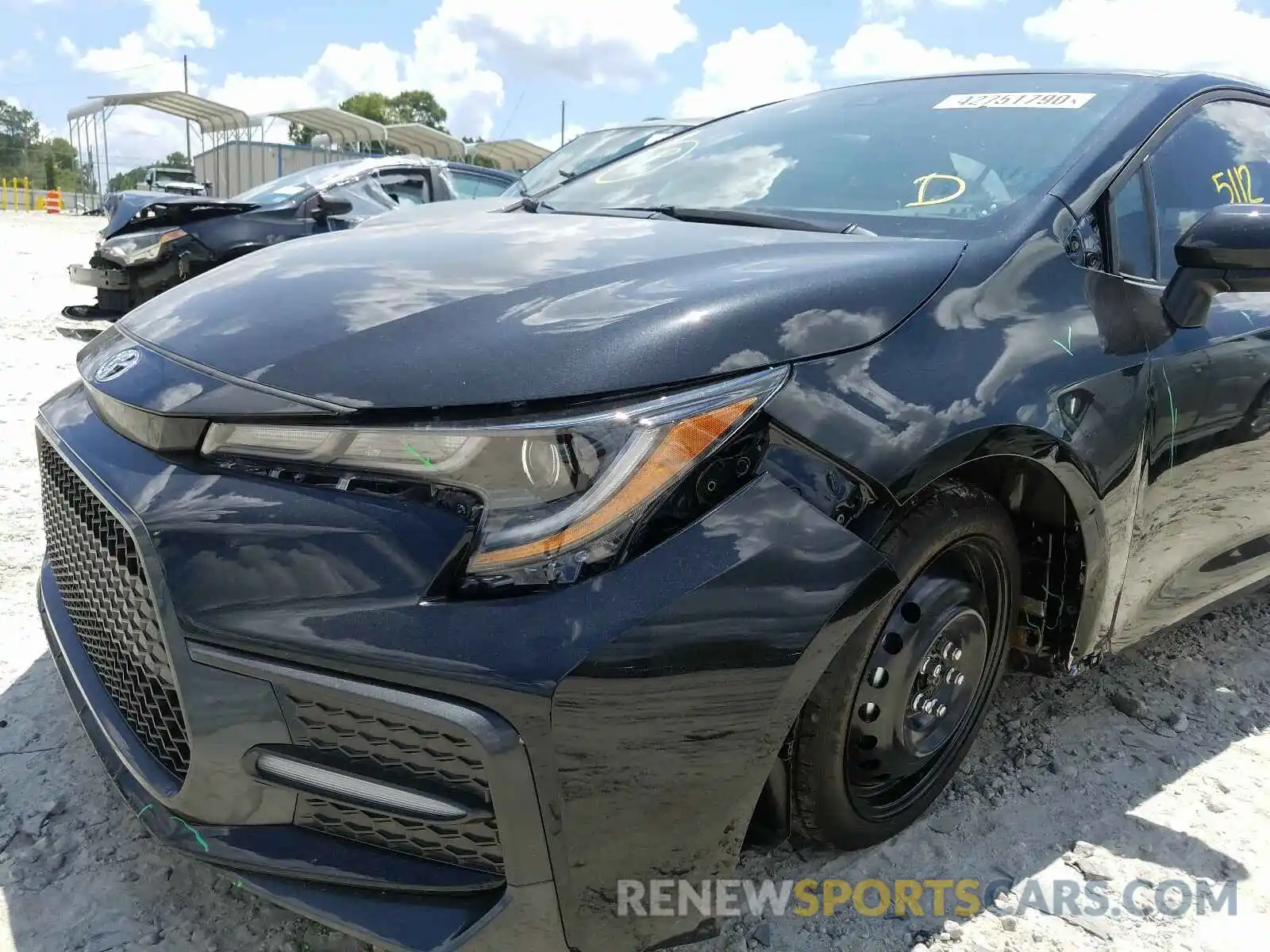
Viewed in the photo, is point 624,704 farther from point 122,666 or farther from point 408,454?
point 122,666

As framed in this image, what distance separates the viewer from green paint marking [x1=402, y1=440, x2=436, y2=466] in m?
1.32

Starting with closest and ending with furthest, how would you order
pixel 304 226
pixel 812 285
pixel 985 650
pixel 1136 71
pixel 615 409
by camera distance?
pixel 615 409 → pixel 812 285 → pixel 985 650 → pixel 1136 71 → pixel 304 226

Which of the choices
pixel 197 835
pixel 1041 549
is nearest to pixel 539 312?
pixel 197 835

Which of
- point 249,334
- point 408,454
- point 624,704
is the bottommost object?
point 624,704

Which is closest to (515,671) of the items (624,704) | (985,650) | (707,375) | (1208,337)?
(624,704)

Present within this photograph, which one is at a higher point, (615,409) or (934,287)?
(934,287)

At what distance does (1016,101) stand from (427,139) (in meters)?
25.6

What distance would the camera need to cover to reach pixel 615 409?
131cm

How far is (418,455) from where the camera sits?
1326 mm

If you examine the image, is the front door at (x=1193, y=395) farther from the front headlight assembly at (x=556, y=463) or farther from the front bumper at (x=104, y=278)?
the front bumper at (x=104, y=278)

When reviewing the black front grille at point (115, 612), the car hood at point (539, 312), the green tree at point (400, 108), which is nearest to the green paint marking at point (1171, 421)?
the car hood at point (539, 312)

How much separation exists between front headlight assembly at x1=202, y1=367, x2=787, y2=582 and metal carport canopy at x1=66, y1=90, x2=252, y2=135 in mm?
27200

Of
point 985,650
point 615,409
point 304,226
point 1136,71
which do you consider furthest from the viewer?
point 304,226

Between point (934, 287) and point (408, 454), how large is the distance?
3.05ft
